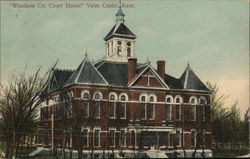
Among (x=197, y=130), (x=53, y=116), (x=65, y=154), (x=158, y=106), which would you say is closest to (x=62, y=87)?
(x=53, y=116)

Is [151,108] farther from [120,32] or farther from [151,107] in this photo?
[120,32]

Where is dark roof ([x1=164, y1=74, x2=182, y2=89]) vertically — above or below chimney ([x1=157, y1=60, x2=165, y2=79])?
below

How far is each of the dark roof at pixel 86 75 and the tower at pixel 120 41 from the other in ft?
3.25

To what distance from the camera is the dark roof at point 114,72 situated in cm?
2259

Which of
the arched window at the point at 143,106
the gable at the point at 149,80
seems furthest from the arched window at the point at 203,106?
the arched window at the point at 143,106

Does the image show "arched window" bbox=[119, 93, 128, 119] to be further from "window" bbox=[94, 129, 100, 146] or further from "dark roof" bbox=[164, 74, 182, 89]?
"dark roof" bbox=[164, 74, 182, 89]

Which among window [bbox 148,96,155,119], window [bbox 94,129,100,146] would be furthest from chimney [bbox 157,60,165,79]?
window [bbox 94,129,100,146]

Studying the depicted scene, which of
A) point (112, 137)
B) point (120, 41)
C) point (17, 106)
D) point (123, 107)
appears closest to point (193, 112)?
point (123, 107)

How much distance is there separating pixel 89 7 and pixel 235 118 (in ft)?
27.3

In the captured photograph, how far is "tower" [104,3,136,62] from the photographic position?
21.0 metres

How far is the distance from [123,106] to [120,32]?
343cm

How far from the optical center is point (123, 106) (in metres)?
22.8

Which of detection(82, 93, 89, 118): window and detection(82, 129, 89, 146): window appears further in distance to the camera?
detection(82, 129, 89, 146): window

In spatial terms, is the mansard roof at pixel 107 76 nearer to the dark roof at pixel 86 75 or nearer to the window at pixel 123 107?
the dark roof at pixel 86 75
